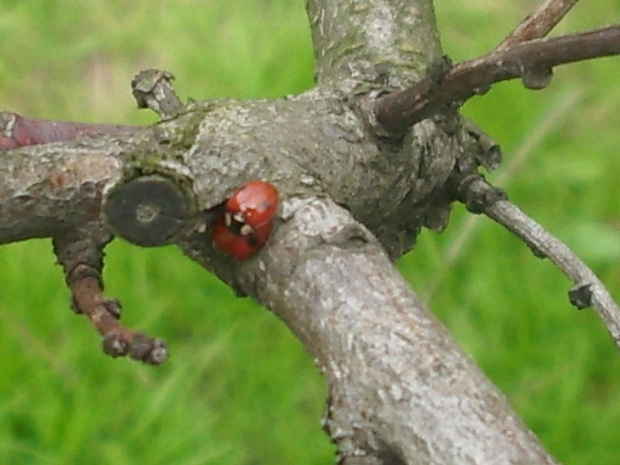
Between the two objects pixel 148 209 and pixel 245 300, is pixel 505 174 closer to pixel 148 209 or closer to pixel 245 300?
pixel 245 300

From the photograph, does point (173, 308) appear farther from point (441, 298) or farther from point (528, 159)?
point (528, 159)

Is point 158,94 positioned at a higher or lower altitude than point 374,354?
higher

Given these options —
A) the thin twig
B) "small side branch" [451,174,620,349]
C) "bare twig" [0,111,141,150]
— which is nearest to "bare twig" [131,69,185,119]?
"bare twig" [0,111,141,150]

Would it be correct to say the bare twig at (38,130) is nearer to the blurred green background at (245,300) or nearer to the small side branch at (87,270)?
the small side branch at (87,270)

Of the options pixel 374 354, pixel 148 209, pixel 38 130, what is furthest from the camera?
pixel 38 130

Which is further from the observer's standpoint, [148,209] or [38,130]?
[38,130]

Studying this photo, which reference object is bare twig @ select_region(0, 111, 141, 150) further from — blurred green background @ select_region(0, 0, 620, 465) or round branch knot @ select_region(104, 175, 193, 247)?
blurred green background @ select_region(0, 0, 620, 465)

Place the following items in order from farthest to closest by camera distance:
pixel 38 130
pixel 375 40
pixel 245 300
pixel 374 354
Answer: pixel 245 300
pixel 375 40
pixel 38 130
pixel 374 354

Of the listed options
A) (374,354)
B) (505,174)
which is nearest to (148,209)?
(374,354)
